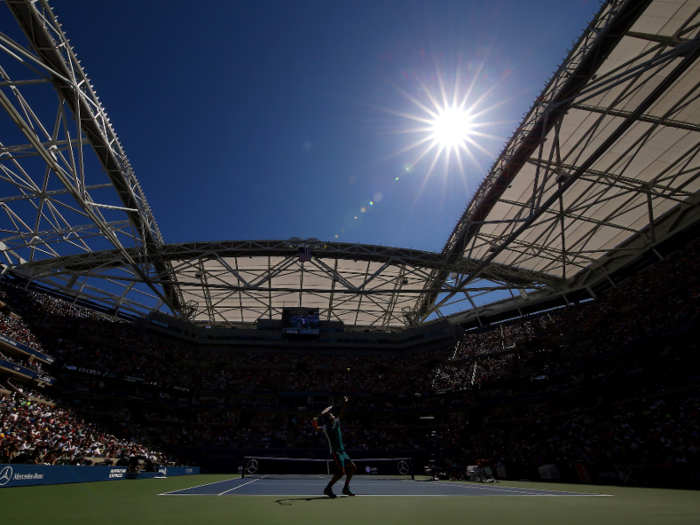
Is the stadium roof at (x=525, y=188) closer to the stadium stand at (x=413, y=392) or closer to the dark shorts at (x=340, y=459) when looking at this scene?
the stadium stand at (x=413, y=392)

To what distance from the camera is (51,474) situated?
47.2 ft

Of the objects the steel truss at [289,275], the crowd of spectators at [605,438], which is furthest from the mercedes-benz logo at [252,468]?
the crowd of spectators at [605,438]

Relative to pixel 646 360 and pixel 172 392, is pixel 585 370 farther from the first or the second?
pixel 172 392

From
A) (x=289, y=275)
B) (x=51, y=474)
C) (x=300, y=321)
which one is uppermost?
(x=289, y=275)

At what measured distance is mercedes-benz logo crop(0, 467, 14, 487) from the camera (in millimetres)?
11733

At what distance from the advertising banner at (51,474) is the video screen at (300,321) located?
91.6 feet

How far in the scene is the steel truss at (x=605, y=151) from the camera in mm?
17594

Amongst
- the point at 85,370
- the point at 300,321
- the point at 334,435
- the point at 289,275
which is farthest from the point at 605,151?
the point at 85,370

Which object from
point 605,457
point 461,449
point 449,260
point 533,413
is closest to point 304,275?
point 449,260

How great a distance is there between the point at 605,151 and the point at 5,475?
32.8 metres

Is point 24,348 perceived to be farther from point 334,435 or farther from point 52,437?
point 334,435

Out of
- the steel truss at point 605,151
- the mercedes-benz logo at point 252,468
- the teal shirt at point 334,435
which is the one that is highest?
the steel truss at point 605,151

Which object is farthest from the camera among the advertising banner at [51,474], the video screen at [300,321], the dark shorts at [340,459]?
the video screen at [300,321]

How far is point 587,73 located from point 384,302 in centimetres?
3258
